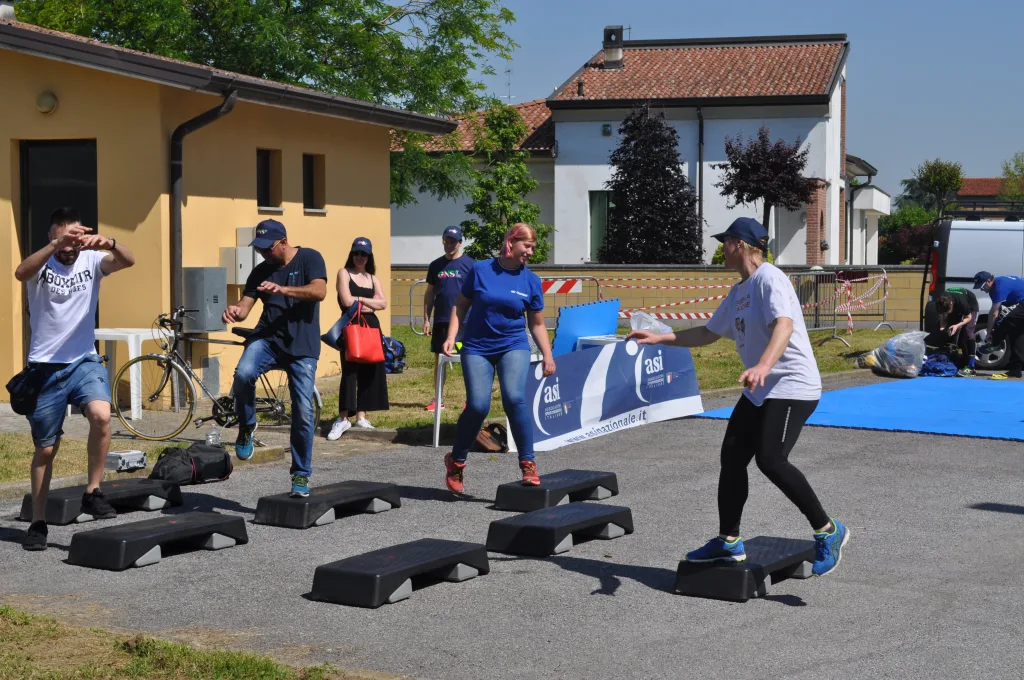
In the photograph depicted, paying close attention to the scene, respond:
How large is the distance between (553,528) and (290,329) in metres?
2.37

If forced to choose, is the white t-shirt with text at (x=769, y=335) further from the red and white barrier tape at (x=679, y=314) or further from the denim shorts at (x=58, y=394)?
the red and white barrier tape at (x=679, y=314)

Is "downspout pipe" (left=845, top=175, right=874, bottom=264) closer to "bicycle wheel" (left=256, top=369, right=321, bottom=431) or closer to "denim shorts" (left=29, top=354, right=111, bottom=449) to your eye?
"bicycle wheel" (left=256, top=369, right=321, bottom=431)

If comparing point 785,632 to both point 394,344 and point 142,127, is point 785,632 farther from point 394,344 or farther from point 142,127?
point 394,344

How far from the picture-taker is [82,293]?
773 centimetres

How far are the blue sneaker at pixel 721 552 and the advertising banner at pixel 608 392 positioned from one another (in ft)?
15.5

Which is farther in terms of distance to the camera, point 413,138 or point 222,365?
point 413,138

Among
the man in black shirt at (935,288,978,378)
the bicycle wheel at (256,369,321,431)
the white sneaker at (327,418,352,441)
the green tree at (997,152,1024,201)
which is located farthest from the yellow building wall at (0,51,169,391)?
the green tree at (997,152,1024,201)

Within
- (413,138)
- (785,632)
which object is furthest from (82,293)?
(413,138)

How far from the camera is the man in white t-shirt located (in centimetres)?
761

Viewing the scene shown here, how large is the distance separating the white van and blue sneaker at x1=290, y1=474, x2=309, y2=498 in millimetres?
14059

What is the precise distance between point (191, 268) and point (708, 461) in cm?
620

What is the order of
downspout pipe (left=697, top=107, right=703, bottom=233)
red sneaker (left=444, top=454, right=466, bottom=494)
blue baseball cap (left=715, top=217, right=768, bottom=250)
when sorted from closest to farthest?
1. blue baseball cap (left=715, top=217, right=768, bottom=250)
2. red sneaker (left=444, top=454, right=466, bottom=494)
3. downspout pipe (left=697, top=107, right=703, bottom=233)

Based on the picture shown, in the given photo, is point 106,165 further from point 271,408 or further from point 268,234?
point 268,234

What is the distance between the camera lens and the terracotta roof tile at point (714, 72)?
1620 inches
